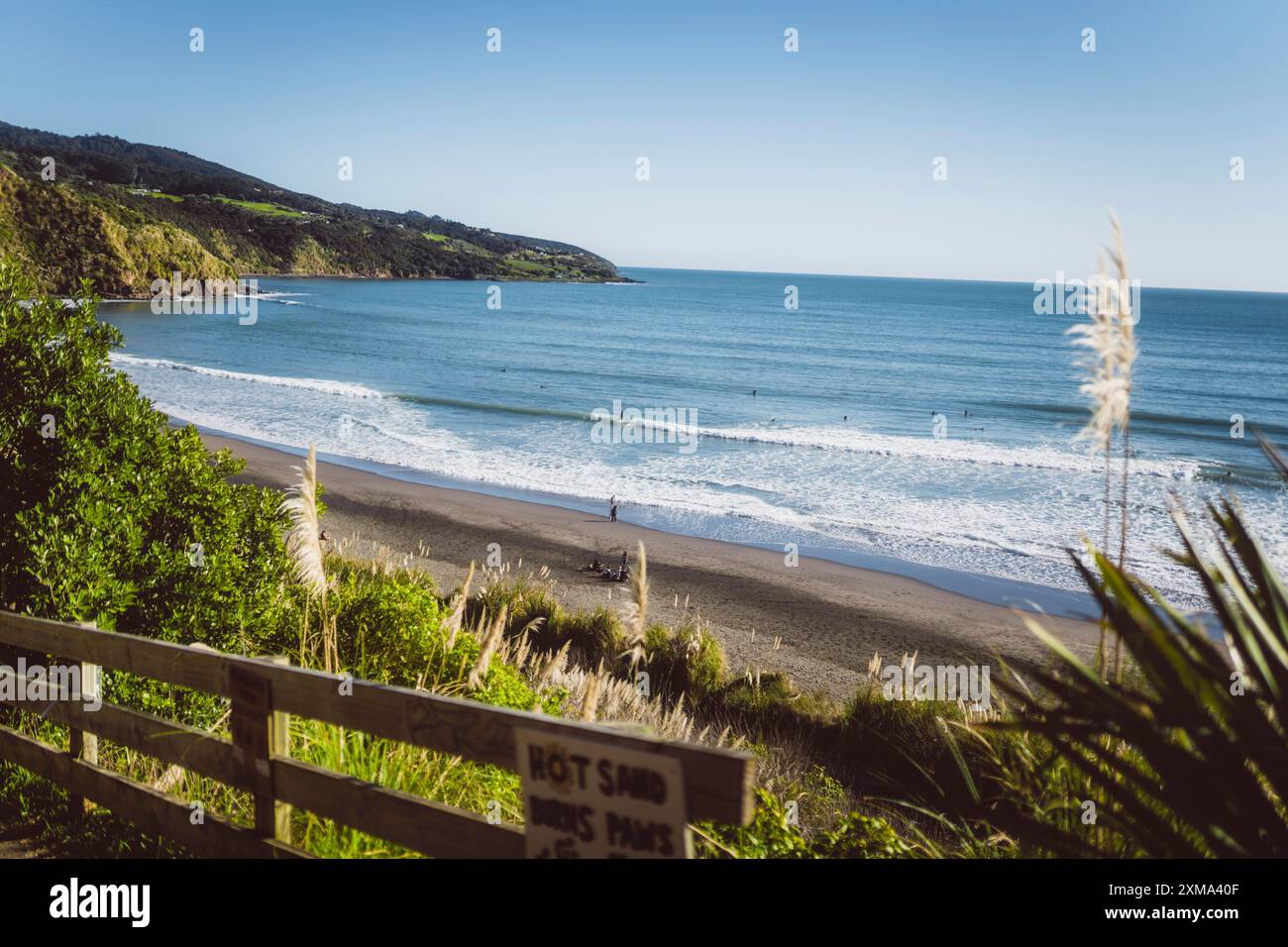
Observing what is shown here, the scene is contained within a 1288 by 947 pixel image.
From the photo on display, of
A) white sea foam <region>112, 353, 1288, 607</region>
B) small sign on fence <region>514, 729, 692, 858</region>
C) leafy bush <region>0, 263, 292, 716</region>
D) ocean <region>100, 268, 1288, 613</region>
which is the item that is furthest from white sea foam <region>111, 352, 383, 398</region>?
small sign on fence <region>514, 729, 692, 858</region>

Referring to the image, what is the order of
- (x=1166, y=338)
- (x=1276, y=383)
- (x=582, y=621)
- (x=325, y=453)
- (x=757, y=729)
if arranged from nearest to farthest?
(x=757, y=729) < (x=582, y=621) < (x=325, y=453) < (x=1276, y=383) < (x=1166, y=338)

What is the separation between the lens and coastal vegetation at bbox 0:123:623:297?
82.9m

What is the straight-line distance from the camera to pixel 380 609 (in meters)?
6.98

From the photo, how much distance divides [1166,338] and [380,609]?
87618 mm

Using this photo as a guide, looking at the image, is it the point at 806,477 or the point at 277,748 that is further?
the point at 806,477

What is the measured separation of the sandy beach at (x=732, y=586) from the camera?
1433 cm

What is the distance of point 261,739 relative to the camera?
3.62m

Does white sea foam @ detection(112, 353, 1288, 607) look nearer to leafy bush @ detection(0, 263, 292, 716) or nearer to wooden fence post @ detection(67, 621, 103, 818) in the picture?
leafy bush @ detection(0, 263, 292, 716)

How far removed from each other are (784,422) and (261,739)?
1452 inches

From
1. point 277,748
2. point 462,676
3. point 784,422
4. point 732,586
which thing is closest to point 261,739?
point 277,748

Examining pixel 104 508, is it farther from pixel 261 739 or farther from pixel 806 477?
pixel 806 477
